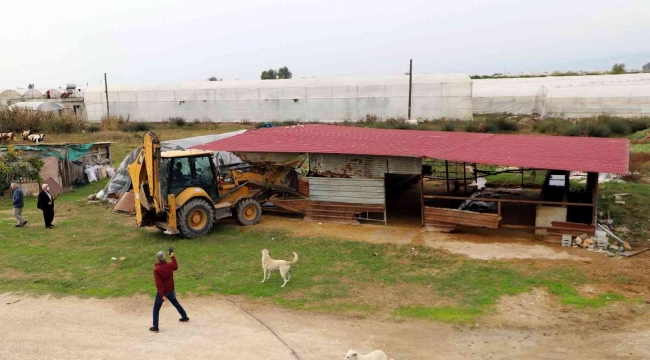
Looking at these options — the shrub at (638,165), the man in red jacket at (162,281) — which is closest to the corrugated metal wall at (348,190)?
the man in red jacket at (162,281)

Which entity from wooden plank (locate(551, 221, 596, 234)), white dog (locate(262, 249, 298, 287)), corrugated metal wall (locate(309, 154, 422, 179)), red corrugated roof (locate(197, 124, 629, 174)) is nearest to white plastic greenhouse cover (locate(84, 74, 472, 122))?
red corrugated roof (locate(197, 124, 629, 174))

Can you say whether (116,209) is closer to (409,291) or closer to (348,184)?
(348,184)

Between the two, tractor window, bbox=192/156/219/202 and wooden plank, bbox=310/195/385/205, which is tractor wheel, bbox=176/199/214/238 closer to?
tractor window, bbox=192/156/219/202

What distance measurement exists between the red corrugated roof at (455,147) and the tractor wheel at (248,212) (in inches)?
77.3

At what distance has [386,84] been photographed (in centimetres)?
4012

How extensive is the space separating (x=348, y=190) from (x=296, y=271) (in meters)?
4.72

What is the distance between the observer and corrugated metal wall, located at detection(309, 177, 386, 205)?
1630 centimetres

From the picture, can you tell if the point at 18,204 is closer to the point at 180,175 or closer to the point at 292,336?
the point at 180,175

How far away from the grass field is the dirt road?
0.59m

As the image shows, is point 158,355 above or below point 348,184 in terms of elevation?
below

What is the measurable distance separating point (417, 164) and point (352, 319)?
6.76m

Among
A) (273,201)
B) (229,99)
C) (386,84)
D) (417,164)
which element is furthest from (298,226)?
(229,99)

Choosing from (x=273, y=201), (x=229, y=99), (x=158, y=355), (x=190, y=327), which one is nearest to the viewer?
(x=158, y=355)

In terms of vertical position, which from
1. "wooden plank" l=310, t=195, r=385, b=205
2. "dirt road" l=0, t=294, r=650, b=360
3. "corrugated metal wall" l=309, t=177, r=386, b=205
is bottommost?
"dirt road" l=0, t=294, r=650, b=360
